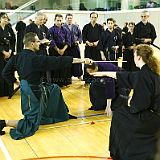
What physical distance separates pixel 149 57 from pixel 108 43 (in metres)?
4.29

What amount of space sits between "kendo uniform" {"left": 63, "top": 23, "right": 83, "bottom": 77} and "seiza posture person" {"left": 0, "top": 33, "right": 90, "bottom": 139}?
3067 millimetres

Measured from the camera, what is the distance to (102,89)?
17.4ft

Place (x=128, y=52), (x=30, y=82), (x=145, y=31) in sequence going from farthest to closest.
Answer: (x=128, y=52) → (x=145, y=31) → (x=30, y=82)

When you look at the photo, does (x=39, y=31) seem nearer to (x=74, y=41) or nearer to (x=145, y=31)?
(x=74, y=41)

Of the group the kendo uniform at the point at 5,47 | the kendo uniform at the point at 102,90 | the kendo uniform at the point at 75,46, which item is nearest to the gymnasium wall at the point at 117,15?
the kendo uniform at the point at 75,46

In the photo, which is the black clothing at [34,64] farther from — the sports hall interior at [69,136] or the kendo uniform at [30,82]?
the sports hall interior at [69,136]

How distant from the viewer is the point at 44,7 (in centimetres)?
1312

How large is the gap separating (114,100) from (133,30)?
3209 mm

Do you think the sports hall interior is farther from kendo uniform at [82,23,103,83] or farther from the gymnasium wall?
the gymnasium wall

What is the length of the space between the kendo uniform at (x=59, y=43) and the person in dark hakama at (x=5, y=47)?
3.00 feet

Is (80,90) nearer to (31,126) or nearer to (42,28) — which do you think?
(42,28)

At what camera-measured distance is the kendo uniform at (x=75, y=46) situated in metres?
7.37

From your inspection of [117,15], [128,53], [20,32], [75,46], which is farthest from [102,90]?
[117,15]

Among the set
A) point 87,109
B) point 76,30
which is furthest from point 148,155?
point 76,30
